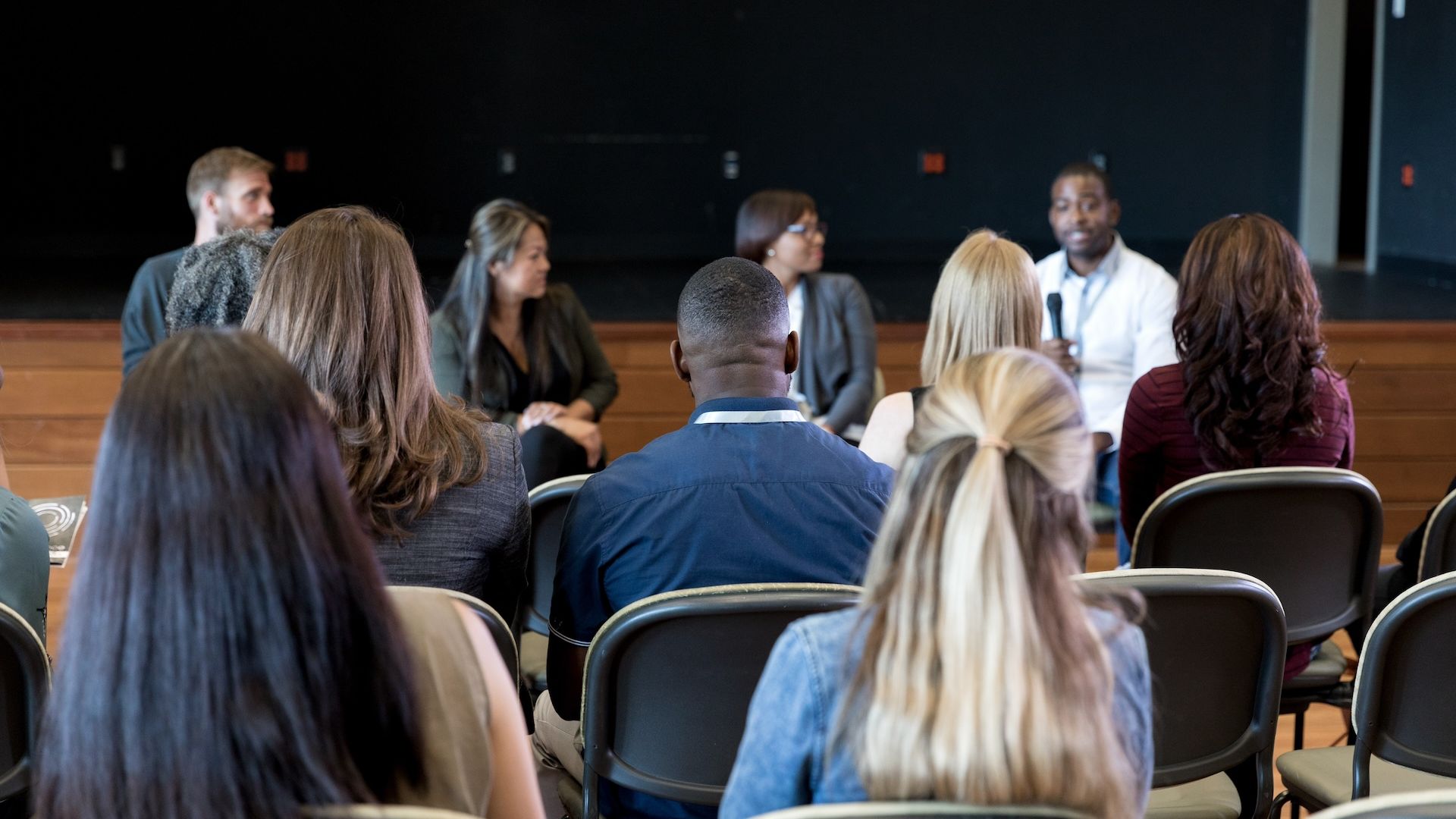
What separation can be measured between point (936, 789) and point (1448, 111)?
7.32m

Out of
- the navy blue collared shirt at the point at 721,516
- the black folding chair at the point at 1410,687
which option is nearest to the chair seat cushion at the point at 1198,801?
the black folding chair at the point at 1410,687

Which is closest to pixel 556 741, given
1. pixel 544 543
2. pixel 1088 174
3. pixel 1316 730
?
pixel 544 543

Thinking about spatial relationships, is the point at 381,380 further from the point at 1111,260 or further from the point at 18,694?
the point at 1111,260

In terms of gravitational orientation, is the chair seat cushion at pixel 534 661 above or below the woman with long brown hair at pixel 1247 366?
below

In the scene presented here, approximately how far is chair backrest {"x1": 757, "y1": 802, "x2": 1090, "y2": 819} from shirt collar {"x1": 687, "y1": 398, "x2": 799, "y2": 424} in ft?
3.09

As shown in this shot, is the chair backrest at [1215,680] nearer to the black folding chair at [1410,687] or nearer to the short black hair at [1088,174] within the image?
the black folding chair at [1410,687]

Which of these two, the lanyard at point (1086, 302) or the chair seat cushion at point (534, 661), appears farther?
the lanyard at point (1086, 302)

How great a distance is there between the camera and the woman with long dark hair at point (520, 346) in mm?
3770

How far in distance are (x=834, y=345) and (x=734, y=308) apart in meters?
2.18

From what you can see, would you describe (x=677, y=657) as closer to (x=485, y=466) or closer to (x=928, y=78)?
(x=485, y=466)

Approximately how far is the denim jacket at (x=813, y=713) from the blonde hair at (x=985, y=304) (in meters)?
1.28

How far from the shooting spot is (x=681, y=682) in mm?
1676

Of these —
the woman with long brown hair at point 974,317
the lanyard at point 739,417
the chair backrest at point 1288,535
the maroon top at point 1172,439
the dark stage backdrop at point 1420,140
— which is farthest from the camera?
the dark stage backdrop at point 1420,140

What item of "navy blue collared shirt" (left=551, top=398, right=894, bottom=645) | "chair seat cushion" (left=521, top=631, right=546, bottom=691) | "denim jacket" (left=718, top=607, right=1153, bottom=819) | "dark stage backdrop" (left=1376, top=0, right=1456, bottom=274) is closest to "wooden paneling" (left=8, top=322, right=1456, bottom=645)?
"dark stage backdrop" (left=1376, top=0, right=1456, bottom=274)
